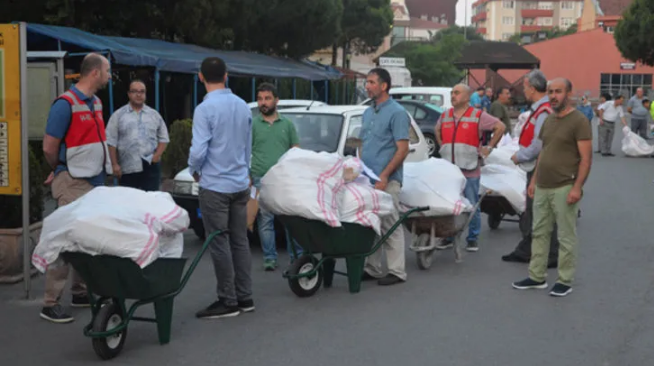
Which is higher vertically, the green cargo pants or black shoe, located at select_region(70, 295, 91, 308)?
the green cargo pants

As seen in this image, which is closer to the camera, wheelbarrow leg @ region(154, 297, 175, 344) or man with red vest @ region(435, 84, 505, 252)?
wheelbarrow leg @ region(154, 297, 175, 344)

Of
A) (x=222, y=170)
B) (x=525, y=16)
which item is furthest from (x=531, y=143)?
(x=525, y=16)

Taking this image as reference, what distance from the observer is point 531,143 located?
29.7 feet

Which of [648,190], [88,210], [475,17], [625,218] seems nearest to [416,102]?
[648,190]

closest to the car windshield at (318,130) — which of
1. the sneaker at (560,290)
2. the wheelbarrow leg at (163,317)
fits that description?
the sneaker at (560,290)

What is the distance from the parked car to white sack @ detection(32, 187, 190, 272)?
401 cm

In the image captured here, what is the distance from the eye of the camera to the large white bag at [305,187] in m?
7.38

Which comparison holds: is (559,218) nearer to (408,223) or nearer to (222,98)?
(408,223)

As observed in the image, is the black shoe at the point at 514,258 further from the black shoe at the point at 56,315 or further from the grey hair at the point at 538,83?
the black shoe at the point at 56,315

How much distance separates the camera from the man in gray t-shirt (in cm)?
2755

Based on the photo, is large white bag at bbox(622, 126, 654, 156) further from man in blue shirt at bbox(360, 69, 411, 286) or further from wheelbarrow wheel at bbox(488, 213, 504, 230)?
man in blue shirt at bbox(360, 69, 411, 286)

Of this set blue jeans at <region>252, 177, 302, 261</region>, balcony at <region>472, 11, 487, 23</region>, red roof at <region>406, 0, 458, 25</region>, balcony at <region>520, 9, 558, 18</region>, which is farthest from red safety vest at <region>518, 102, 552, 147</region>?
red roof at <region>406, 0, 458, 25</region>

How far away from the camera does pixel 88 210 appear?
582 cm

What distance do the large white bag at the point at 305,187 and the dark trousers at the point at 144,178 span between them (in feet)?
6.73
